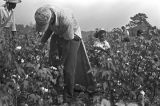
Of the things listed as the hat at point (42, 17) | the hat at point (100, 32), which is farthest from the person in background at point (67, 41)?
the hat at point (100, 32)

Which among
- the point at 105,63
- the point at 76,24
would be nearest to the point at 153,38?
the point at 76,24

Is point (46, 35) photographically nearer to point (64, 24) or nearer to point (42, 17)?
point (64, 24)

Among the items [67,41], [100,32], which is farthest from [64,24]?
[100,32]

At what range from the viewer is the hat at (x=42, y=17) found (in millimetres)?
5902

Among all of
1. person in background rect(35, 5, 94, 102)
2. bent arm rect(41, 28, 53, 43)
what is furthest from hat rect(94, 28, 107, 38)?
bent arm rect(41, 28, 53, 43)

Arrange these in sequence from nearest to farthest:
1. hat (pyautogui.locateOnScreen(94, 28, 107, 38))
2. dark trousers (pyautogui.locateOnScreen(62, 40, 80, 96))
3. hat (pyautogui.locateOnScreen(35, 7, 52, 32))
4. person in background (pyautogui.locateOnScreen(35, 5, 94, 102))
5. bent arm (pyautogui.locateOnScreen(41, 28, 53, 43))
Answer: hat (pyautogui.locateOnScreen(35, 7, 52, 32)), person in background (pyautogui.locateOnScreen(35, 5, 94, 102)), dark trousers (pyautogui.locateOnScreen(62, 40, 80, 96)), bent arm (pyautogui.locateOnScreen(41, 28, 53, 43)), hat (pyautogui.locateOnScreen(94, 28, 107, 38))

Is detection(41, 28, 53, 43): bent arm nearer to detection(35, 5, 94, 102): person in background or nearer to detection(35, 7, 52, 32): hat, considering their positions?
detection(35, 5, 94, 102): person in background

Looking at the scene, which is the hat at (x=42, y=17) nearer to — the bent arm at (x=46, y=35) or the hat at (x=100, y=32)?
the bent arm at (x=46, y=35)

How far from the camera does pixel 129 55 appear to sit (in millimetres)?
6867

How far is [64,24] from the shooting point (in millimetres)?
6418

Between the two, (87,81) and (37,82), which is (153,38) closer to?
(87,81)

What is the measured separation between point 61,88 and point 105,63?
1791 millimetres

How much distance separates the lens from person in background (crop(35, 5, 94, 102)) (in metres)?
6.04

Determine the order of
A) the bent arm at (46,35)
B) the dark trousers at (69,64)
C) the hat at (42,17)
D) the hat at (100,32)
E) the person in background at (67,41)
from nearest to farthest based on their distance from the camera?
the hat at (42,17), the person in background at (67,41), the dark trousers at (69,64), the bent arm at (46,35), the hat at (100,32)
